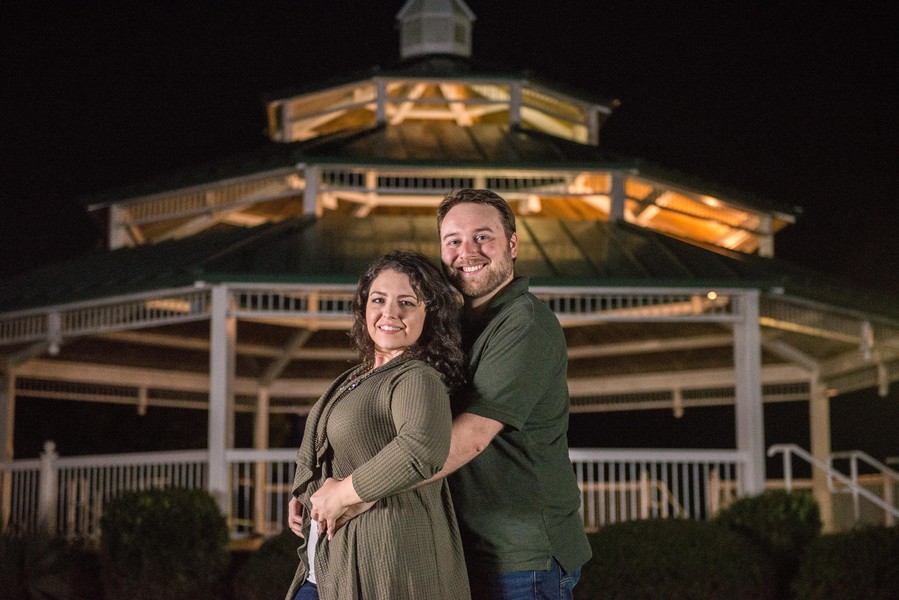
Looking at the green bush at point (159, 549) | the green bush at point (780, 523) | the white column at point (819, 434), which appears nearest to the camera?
the green bush at point (159, 549)

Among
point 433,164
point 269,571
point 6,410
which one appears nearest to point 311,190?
point 433,164

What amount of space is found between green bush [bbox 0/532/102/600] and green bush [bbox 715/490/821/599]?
635 centimetres

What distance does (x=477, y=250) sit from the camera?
12.8 ft

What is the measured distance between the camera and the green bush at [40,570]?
10539 mm

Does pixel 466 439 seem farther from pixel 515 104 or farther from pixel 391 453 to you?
pixel 515 104

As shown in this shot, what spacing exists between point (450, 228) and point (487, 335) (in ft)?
1.45

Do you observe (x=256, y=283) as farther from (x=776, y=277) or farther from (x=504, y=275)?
(x=504, y=275)

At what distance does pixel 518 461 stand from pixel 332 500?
62 cm

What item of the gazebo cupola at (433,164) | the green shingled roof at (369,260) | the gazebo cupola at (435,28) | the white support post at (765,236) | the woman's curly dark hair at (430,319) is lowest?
the woman's curly dark hair at (430,319)

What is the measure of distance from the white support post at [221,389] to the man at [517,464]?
928 cm

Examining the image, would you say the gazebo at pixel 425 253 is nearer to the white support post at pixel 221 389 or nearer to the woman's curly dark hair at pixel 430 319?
the white support post at pixel 221 389

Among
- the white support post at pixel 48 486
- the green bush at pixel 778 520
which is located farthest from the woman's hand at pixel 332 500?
the white support post at pixel 48 486

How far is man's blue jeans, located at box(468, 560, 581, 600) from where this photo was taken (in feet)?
11.8

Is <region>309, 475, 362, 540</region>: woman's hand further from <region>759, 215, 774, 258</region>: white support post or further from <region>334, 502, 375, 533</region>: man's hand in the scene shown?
<region>759, 215, 774, 258</region>: white support post
